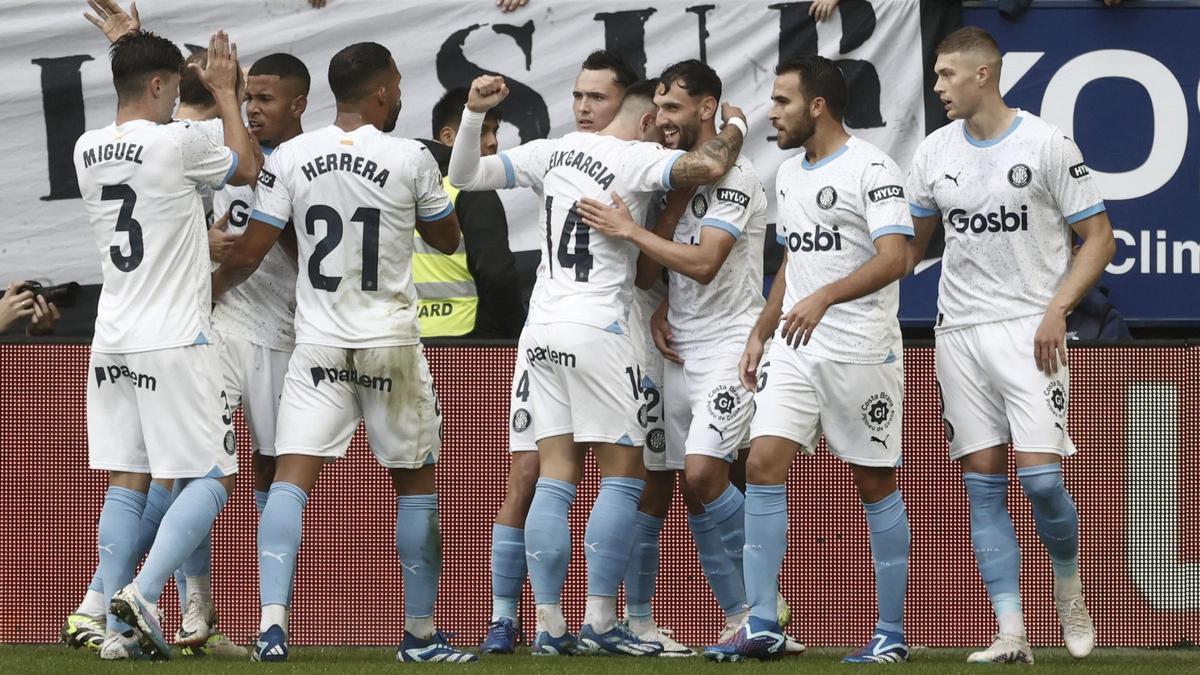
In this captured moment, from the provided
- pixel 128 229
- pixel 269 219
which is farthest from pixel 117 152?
pixel 269 219

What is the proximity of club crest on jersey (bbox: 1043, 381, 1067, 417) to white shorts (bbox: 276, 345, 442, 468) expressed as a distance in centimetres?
241

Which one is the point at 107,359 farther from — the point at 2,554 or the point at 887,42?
the point at 887,42

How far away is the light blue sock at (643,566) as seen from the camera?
311 inches

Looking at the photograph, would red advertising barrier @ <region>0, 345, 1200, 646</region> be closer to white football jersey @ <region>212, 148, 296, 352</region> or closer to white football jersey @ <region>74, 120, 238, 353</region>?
white football jersey @ <region>212, 148, 296, 352</region>

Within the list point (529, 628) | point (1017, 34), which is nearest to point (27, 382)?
point (529, 628)

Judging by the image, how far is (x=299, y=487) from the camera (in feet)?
23.6

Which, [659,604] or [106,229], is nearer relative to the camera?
[106,229]

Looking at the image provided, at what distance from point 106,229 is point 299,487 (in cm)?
123

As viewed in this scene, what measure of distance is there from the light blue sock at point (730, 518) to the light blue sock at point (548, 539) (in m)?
0.71

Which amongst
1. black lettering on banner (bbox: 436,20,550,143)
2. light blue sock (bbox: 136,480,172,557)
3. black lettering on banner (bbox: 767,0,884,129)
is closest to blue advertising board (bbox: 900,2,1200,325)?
Result: black lettering on banner (bbox: 767,0,884,129)

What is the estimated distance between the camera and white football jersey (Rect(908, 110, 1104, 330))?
7.15 m

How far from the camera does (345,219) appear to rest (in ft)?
23.5

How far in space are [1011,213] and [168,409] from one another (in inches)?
130

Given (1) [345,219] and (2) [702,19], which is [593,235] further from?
(2) [702,19]
